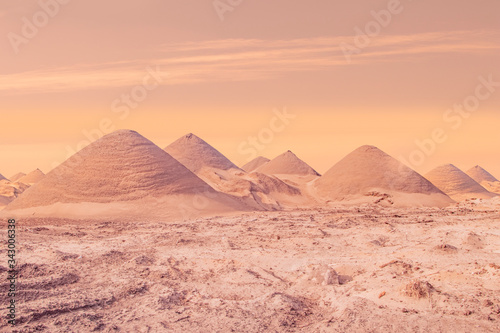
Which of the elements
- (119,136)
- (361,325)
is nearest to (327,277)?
(361,325)

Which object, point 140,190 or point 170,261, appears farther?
point 140,190

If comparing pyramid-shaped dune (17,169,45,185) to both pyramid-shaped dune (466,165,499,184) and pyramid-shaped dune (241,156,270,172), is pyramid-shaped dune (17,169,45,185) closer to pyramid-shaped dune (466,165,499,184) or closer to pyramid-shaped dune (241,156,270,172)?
pyramid-shaped dune (241,156,270,172)

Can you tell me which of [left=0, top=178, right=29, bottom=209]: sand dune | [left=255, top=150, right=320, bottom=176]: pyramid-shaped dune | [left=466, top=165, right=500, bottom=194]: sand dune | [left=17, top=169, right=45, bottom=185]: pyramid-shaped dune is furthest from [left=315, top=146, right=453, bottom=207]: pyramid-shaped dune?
[left=466, top=165, right=500, bottom=194]: sand dune

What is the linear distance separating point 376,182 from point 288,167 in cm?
2345

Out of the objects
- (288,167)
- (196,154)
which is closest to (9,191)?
(196,154)

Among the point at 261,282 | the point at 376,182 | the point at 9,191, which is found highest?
the point at 9,191

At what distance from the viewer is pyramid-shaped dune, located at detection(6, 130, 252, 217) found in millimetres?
27797

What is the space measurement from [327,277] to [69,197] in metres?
21.1

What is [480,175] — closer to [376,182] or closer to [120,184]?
[376,182]

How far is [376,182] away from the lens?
42438 mm

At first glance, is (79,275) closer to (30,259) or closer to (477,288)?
(30,259)

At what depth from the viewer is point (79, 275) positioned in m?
11.8

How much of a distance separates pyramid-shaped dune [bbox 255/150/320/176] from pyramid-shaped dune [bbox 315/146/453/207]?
1536cm

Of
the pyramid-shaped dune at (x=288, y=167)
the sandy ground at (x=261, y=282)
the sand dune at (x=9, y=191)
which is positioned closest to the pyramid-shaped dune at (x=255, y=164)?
the pyramid-shaped dune at (x=288, y=167)
